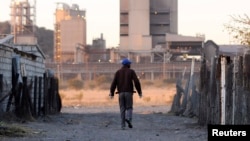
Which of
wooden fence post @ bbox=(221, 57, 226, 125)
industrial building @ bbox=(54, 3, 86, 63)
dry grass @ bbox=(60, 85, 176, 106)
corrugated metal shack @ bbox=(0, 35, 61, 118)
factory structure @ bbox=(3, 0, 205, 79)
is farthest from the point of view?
industrial building @ bbox=(54, 3, 86, 63)

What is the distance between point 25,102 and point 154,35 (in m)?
72.4

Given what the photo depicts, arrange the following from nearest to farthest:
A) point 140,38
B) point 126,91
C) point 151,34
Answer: point 126,91 < point 140,38 < point 151,34

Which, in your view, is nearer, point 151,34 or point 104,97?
point 104,97

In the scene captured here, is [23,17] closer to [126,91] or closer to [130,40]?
[130,40]

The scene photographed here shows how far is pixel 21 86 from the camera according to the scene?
21672 mm

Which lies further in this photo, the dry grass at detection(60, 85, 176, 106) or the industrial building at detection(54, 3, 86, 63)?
the industrial building at detection(54, 3, 86, 63)

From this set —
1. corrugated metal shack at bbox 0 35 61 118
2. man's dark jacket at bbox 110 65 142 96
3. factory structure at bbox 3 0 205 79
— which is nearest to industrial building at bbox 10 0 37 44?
factory structure at bbox 3 0 205 79

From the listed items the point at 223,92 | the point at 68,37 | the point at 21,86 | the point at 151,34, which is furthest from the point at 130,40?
the point at 223,92

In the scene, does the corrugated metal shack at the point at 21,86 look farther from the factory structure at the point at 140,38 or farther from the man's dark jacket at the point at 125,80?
the factory structure at the point at 140,38

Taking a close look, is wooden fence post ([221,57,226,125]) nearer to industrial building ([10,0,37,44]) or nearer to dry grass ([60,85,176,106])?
dry grass ([60,85,176,106])

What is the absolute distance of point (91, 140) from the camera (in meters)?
14.2

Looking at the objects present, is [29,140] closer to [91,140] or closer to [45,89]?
[91,140]

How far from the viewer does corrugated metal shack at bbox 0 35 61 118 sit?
21.6 m

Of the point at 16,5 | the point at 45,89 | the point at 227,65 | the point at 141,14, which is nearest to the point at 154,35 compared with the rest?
the point at 141,14
